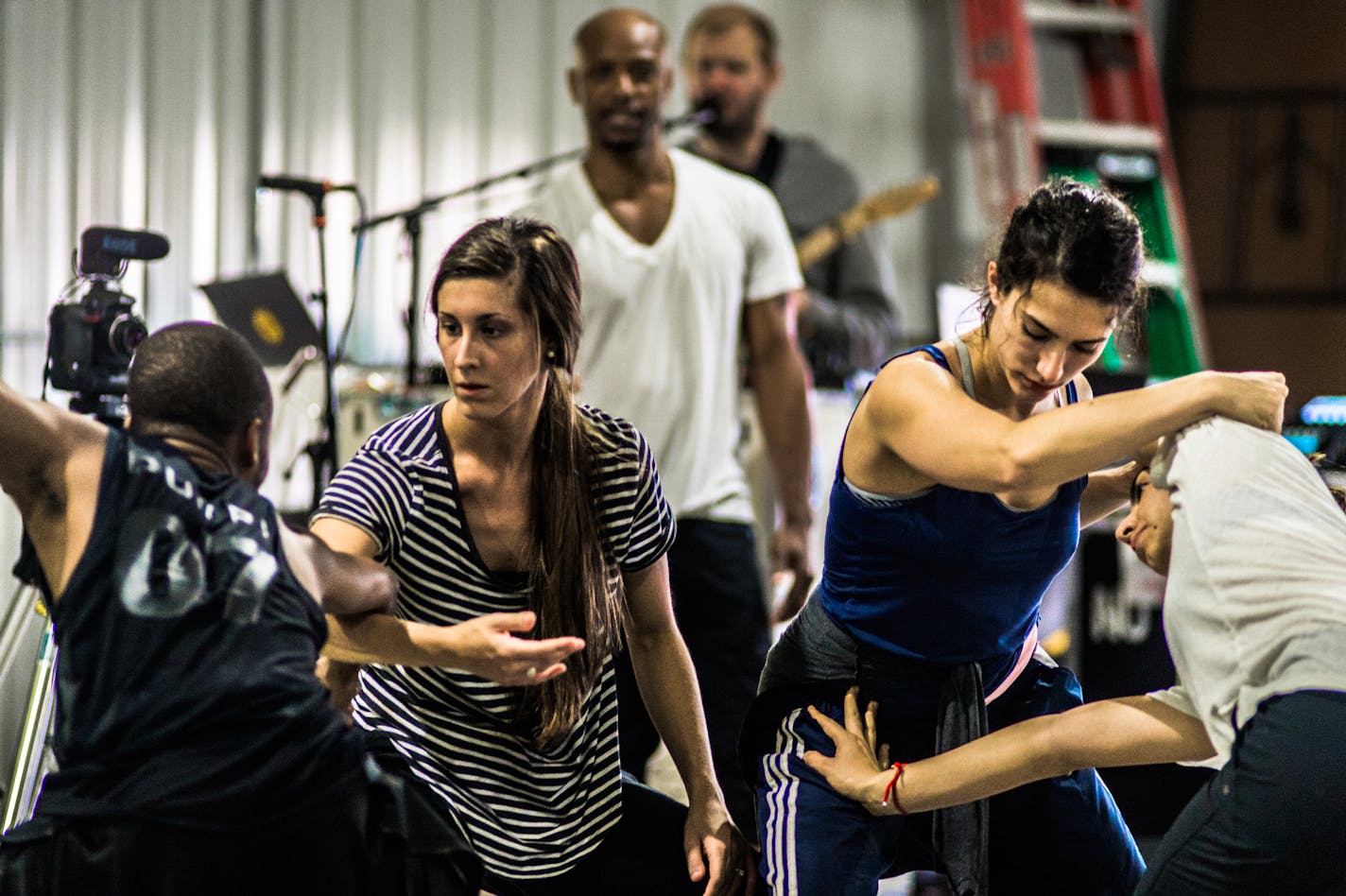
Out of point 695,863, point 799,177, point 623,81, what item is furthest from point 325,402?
point 799,177

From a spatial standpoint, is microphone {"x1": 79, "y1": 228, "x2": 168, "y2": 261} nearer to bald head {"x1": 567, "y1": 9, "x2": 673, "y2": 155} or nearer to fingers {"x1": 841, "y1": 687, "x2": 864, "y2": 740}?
bald head {"x1": 567, "y1": 9, "x2": 673, "y2": 155}

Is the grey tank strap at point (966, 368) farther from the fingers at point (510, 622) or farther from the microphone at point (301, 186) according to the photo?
the microphone at point (301, 186)

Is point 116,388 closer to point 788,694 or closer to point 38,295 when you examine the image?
point 788,694

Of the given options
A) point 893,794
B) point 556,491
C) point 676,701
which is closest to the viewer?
point 893,794

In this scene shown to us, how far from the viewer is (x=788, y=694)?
6.35 ft

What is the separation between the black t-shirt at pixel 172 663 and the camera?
1.36 meters

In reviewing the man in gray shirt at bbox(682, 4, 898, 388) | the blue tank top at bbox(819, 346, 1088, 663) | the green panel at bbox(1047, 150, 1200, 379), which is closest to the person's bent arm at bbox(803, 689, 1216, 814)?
the blue tank top at bbox(819, 346, 1088, 663)

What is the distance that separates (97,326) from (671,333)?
41.6 inches

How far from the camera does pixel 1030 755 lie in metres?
1.67

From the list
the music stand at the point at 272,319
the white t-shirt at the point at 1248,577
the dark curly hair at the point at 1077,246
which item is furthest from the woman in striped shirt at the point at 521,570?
the music stand at the point at 272,319

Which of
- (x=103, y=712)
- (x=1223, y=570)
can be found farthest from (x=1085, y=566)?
(x=103, y=712)

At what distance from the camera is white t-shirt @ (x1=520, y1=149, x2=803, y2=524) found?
280 cm

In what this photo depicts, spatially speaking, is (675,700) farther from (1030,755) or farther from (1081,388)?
(1081,388)

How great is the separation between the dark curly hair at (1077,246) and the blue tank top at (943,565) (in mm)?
157
